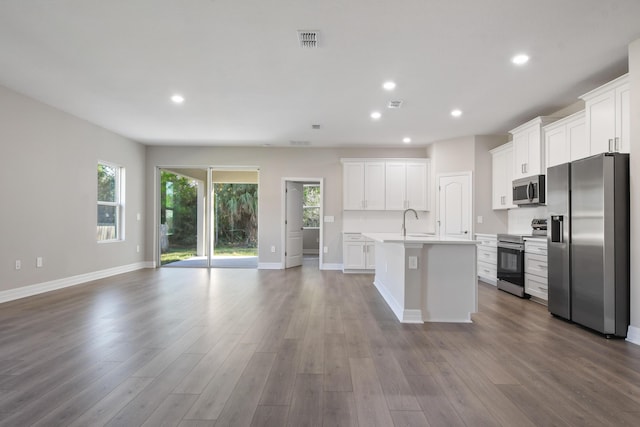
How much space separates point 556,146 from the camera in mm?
4582

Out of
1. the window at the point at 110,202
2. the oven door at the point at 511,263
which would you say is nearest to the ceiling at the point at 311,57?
the window at the point at 110,202

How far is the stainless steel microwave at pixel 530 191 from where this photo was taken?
489 centimetres

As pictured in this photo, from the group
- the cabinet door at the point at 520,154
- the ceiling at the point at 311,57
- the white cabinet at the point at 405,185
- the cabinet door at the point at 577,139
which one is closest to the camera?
the ceiling at the point at 311,57

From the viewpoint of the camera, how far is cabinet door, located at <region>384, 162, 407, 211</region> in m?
7.32

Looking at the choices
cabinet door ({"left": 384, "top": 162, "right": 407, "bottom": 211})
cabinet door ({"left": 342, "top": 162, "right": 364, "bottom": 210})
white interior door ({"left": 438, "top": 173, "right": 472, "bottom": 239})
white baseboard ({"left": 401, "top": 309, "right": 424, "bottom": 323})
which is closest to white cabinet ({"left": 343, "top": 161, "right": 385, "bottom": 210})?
cabinet door ({"left": 342, "top": 162, "right": 364, "bottom": 210})

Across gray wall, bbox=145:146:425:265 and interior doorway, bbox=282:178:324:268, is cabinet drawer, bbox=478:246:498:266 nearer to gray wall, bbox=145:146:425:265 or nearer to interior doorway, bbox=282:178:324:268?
gray wall, bbox=145:146:425:265

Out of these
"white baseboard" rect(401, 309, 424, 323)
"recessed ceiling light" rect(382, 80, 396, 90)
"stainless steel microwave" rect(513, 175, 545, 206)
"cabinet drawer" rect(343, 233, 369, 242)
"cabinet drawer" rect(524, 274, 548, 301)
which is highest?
"recessed ceiling light" rect(382, 80, 396, 90)

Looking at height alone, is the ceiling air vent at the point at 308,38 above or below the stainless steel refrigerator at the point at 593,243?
above

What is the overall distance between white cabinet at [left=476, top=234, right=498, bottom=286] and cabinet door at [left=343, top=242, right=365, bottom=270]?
222cm

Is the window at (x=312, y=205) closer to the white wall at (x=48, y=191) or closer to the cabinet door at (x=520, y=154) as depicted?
the white wall at (x=48, y=191)

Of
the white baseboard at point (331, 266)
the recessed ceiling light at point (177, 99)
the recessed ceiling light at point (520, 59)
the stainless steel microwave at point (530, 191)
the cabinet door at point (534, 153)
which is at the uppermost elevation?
the recessed ceiling light at point (177, 99)

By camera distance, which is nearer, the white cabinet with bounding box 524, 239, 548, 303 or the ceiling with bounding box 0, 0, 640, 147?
the ceiling with bounding box 0, 0, 640, 147

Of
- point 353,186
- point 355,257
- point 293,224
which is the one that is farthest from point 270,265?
point 353,186

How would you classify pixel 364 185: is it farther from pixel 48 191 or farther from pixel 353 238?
pixel 48 191
